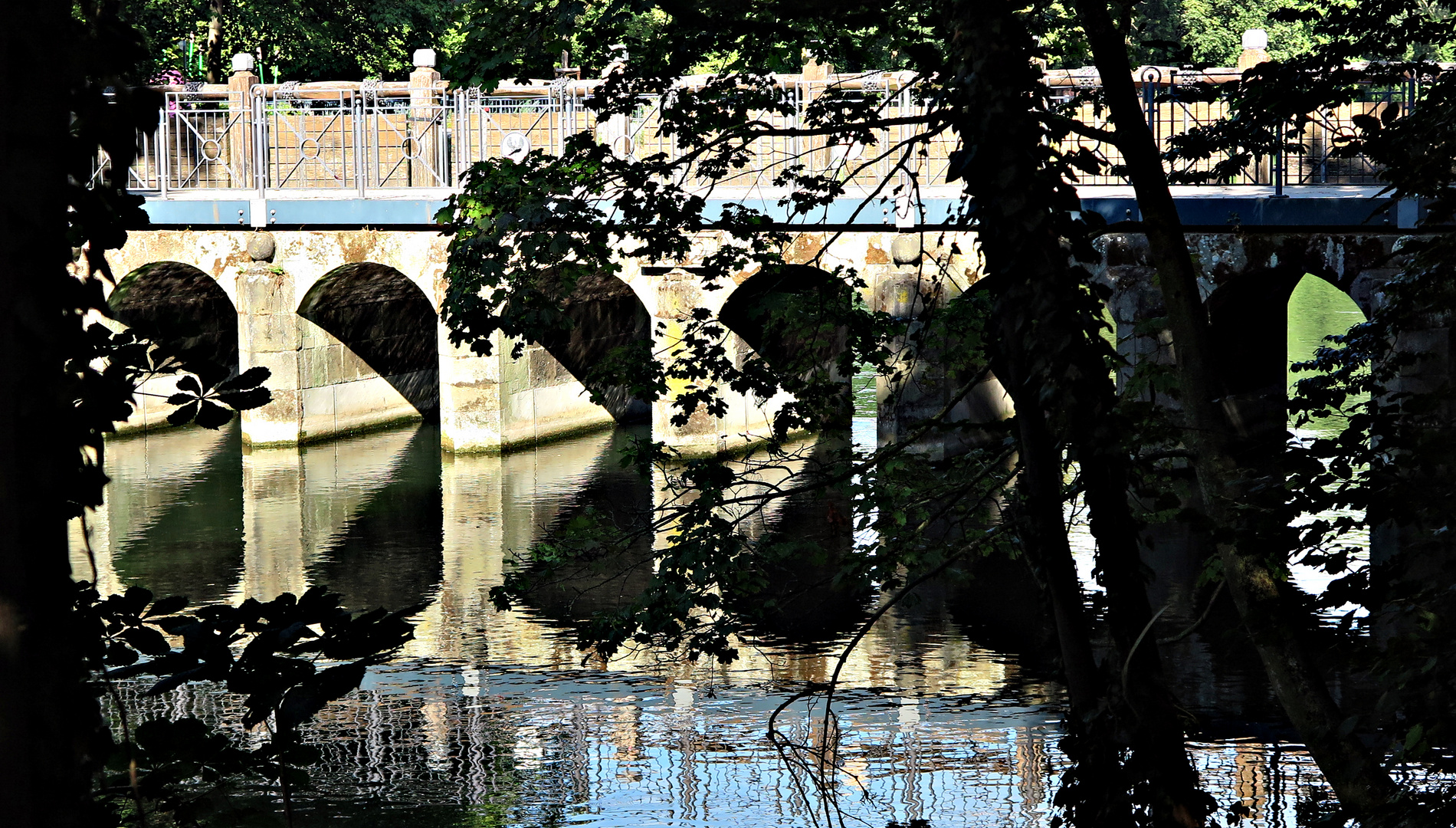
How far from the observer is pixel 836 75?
58.3 ft

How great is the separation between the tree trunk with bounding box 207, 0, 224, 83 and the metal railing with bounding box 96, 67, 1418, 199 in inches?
308

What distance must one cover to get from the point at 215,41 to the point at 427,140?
470 inches

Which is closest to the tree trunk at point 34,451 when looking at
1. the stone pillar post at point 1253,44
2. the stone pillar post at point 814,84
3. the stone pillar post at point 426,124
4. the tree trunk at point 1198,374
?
the tree trunk at point 1198,374

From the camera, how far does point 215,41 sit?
2950cm

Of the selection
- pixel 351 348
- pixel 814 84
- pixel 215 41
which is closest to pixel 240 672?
pixel 814 84

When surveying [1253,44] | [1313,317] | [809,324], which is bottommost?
[809,324]

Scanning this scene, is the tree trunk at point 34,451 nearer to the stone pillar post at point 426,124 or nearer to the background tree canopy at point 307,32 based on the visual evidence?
the stone pillar post at point 426,124

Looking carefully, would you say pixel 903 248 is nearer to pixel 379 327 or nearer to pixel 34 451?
pixel 379 327

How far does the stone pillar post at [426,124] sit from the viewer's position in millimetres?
19141

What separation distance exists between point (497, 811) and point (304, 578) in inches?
266

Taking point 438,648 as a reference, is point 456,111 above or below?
above

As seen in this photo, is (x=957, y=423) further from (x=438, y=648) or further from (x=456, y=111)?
(x=456, y=111)

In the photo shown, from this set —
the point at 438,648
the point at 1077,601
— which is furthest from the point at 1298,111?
the point at 438,648

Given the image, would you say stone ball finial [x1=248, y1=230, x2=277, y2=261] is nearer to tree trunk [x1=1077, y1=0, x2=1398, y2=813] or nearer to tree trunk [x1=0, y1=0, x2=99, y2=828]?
tree trunk [x1=1077, y1=0, x2=1398, y2=813]
